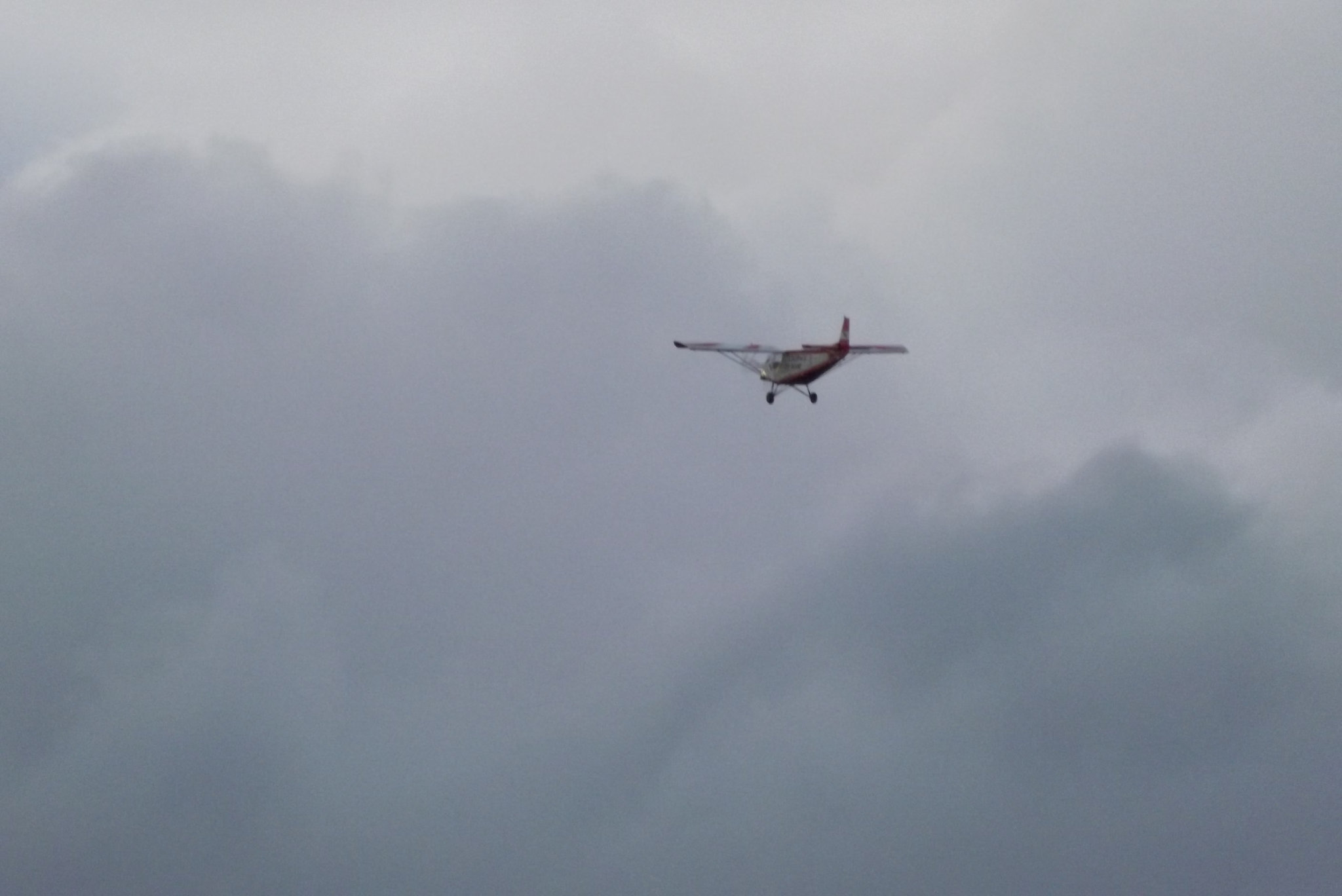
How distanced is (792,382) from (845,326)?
35.3 ft

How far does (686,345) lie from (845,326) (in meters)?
22.7

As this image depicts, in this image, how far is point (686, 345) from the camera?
161375mm

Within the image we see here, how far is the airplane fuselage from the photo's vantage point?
16362 cm

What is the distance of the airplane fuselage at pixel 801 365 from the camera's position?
163625 millimetres

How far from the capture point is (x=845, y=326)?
542ft

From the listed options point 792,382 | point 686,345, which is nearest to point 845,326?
point 792,382

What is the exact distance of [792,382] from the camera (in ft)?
550

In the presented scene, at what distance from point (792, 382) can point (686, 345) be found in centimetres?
1687

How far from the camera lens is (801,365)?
546 feet

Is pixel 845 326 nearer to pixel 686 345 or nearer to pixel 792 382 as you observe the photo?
pixel 792 382
